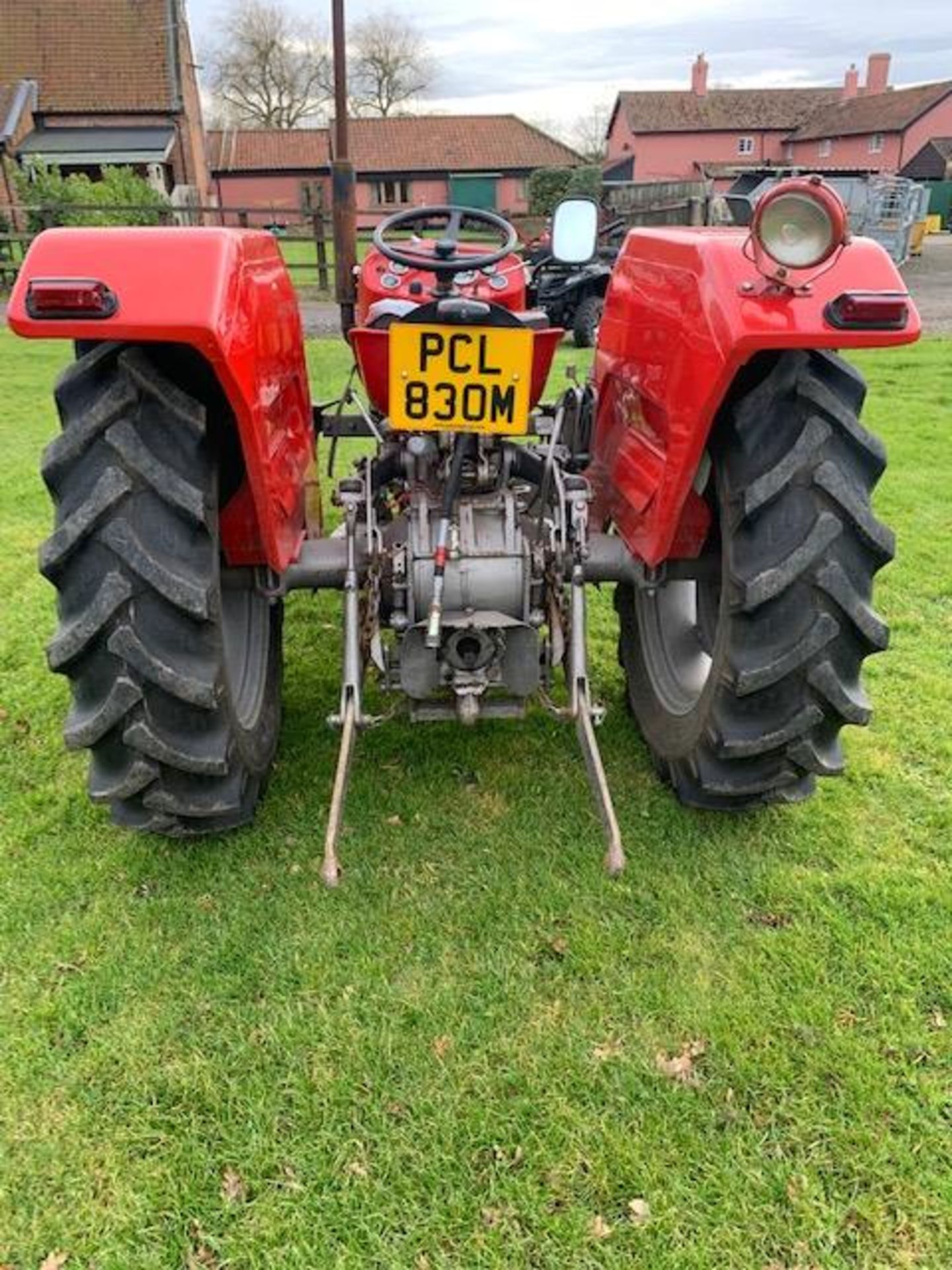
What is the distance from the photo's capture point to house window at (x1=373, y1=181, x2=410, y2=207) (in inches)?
1667

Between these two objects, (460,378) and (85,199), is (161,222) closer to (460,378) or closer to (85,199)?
(85,199)

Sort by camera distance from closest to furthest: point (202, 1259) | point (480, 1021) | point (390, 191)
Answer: point (202, 1259), point (480, 1021), point (390, 191)

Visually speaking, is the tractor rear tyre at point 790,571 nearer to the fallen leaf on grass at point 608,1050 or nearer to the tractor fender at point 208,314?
the fallen leaf on grass at point 608,1050

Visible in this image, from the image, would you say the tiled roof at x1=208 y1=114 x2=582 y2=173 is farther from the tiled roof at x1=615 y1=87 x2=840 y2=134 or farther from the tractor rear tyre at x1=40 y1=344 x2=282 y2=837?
the tractor rear tyre at x1=40 y1=344 x2=282 y2=837

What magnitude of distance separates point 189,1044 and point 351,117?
5171 cm

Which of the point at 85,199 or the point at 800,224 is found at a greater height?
the point at 800,224

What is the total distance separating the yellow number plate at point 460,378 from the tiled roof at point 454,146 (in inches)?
1696

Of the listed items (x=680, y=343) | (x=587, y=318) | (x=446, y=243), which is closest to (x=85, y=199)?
(x=587, y=318)

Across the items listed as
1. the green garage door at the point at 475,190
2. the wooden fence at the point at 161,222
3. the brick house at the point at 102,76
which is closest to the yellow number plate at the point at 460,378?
the wooden fence at the point at 161,222

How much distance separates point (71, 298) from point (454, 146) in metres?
45.9

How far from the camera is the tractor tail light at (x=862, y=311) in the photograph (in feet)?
6.75

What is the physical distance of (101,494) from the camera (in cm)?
219

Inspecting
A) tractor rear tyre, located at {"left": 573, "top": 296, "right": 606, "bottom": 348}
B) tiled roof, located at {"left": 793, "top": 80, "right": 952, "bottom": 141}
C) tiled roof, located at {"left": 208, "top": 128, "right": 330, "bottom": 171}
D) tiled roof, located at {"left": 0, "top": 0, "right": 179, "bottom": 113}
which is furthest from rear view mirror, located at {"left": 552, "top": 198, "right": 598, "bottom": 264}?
tiled roof, located at {"left": 793, "top": 80, "right": 952, "bottom": 141}

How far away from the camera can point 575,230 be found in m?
3.65
